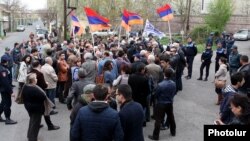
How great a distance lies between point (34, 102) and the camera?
766 centimetres

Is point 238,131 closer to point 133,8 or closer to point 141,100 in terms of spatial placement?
point 141,100

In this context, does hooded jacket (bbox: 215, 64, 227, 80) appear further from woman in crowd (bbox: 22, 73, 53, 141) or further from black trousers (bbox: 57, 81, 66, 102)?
woman in crowd (bbox: 22, 73, 53, 141)

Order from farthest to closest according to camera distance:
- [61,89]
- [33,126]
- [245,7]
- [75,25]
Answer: [245,7]
[75,25]
[61,89]
[33,126]

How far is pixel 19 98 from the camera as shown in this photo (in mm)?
8094

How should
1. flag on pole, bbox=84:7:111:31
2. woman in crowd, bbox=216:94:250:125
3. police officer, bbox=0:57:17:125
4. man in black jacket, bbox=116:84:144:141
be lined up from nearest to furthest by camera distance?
1. woman in crowd, bbox=216:94:250:125
2. man in black jacket, bbox=116:84:144:141
3. police officer, bbox=0:57:17:125
4. flag on pole, bbox=84:7:111:31

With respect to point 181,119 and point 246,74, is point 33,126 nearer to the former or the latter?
point 181,119

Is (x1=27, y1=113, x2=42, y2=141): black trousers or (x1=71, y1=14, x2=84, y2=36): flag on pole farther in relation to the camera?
(x1=71, y1=14, x2=84, y2=36): flag on pole

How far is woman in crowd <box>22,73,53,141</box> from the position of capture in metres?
7.53

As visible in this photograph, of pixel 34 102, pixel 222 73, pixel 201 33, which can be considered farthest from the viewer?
pixel 201 33

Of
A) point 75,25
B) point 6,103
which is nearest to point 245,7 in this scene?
point 75,25

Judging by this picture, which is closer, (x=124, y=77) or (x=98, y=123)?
(x=98, y=123)

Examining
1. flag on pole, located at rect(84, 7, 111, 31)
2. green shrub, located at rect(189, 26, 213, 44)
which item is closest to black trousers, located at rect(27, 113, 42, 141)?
flag on pole, located at rect(84, 7, 111, 31)

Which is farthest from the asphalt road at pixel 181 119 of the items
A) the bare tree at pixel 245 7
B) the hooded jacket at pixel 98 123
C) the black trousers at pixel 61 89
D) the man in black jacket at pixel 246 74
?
the bare tree at pixel 245 7

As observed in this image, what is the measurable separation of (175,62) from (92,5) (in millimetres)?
26672
